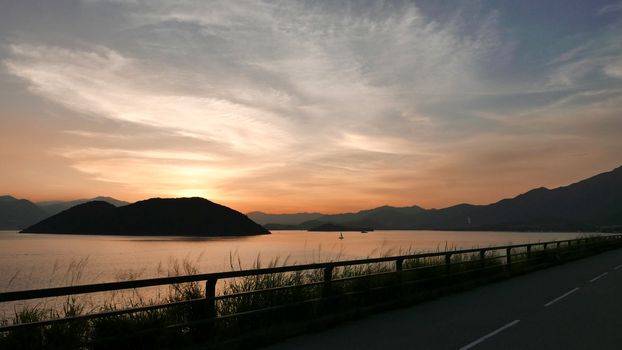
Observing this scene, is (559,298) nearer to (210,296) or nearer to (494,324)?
(494,324)

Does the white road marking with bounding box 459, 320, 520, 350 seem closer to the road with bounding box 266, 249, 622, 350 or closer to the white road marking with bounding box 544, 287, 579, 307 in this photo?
the road with bounding box 266, 249, 622, 350

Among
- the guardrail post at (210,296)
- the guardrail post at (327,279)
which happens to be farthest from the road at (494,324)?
the guardrail post at (210,296)

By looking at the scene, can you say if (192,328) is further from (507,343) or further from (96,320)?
(507,343)

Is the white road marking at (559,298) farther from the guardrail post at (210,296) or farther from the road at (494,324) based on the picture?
the guardrail post at (210,296)

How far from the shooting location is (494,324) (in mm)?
11219

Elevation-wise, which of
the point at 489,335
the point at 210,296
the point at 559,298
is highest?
the point at 210,296

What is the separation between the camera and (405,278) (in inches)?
633

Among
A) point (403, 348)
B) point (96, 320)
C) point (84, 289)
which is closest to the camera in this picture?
point (84, 289)

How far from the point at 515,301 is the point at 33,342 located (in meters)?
12.6

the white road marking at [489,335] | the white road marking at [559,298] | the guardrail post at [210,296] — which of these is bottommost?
the white road marking at [489,335]

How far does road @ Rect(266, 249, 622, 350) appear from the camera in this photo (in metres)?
9.27

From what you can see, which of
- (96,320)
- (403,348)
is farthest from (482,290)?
(96,320)

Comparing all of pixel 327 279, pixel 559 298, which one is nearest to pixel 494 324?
pixel 327 279

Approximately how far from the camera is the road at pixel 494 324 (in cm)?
927
